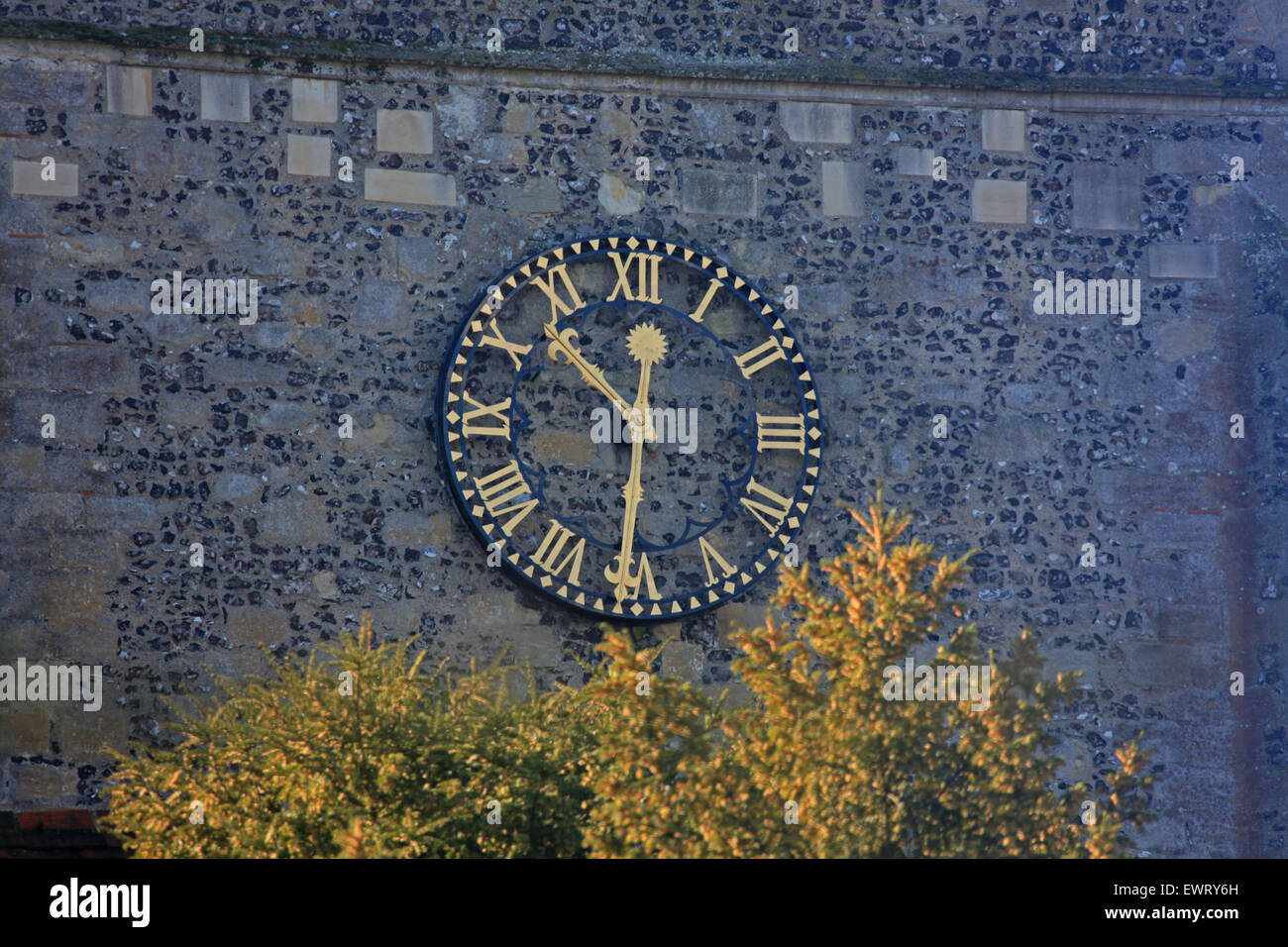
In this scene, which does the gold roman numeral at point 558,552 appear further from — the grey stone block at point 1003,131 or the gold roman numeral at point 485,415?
the grey stone block at point 1003,131

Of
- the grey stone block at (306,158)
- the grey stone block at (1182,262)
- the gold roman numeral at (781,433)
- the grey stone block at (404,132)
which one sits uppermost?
the grey stone block at (404,132)

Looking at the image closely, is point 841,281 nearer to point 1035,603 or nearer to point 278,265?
point 1035,603

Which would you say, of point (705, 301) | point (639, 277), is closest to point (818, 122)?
point (705, 301)

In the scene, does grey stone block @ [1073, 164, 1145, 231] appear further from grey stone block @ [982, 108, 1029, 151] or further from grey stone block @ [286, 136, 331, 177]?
grey stone block @ [286, 136, 331, 177]

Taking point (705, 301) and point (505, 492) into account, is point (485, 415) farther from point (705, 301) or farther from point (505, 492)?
point (705, 301)

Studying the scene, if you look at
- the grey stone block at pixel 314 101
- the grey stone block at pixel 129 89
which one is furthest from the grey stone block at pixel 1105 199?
the grey stone block at pixel 129 89
